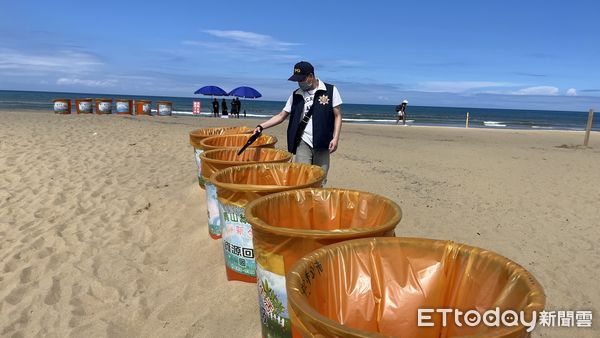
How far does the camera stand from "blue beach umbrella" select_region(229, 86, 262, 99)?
71.0 ft

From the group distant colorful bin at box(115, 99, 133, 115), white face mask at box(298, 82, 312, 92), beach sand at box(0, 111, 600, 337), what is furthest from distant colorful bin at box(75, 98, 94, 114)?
white face mask at box(298, 82, 312, 92)

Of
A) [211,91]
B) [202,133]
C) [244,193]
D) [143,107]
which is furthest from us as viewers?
[211,91]

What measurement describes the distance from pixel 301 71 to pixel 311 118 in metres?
0.47

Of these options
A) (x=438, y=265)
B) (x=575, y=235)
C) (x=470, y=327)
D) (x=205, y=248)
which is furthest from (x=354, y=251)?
(x=575, y=235)

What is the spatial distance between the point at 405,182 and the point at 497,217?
2.03 metres

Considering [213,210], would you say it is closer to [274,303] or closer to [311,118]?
[311,118]

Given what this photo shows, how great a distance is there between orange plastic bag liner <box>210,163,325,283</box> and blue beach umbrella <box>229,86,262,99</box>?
60.4 ft

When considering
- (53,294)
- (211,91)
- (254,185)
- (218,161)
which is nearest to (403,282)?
(254,185)

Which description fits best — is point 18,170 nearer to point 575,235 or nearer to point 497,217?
point 497,217

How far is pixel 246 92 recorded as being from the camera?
71.8 feet

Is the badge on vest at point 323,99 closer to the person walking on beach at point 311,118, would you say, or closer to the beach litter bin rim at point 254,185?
the person walking on beach at point 311,118

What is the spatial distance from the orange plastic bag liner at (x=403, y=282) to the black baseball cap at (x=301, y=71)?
2175 millimetres

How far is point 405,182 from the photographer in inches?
293

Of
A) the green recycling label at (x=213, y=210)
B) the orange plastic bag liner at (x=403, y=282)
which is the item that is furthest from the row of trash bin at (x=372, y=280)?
the green recycling label at (x=213, y=210)
